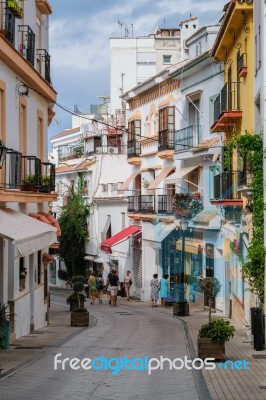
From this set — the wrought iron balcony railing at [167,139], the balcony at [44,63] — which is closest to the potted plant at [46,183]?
the balcony at [44,63]

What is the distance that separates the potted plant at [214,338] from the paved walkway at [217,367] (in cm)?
58

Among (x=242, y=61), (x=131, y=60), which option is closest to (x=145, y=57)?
(x=131, y=60)

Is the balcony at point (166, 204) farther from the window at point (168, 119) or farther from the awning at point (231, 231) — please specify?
the awning at point (231, 231)

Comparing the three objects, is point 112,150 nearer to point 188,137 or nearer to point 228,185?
point 188,137

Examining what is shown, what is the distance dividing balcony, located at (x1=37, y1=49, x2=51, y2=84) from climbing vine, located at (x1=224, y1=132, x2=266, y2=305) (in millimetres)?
9559

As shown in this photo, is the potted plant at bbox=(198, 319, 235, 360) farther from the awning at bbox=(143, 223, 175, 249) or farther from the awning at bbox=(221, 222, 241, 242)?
the awning at bbox=(143, 223, 175, 249)

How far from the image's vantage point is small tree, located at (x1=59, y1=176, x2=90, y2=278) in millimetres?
62594

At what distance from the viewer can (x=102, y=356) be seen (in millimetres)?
20641

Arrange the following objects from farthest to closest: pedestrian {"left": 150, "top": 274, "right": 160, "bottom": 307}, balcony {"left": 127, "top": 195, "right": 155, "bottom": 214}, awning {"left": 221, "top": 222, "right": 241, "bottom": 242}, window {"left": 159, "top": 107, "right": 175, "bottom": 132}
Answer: balcony {"left": 127, "top": 195, "right": 155, "bottom": 214} < window {"left": 159, "top": 107, "right": 175, "bottom": 132} < pedestrian {"left": 150, "top": 274, "right": 160, "bottom": 307} < awning {"left": 221, "top": 222, "right": 241, "bottom": 242}

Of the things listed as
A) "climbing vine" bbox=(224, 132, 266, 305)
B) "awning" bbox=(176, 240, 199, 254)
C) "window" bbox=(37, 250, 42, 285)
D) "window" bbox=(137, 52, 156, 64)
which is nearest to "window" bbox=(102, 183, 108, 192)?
"window" bbox=(137, 52, 156, 64)

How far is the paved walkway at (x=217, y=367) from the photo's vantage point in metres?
15.7

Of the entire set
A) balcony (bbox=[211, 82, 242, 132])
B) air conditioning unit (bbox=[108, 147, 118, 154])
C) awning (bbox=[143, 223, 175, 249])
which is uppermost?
air conditioning unit (bbox=[108, 147, 118, 154])

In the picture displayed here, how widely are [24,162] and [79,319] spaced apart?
→ 616 cm

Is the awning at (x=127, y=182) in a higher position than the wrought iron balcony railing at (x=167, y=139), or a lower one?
lower
